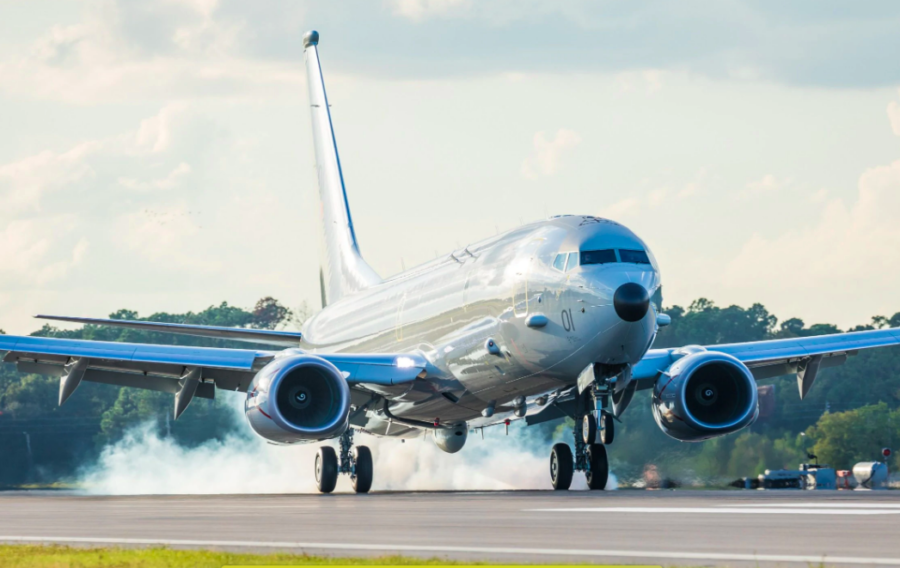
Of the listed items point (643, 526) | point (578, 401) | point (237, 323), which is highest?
point (237, 323)

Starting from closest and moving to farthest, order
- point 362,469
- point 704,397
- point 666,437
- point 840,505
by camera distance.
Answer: point 840,505 → point 704,397 → point 362,469 → point 666,437

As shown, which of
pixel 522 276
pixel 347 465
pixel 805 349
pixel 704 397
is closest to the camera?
pixel 522 276

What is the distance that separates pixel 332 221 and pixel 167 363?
1407 cm

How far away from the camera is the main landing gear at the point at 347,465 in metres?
29.8

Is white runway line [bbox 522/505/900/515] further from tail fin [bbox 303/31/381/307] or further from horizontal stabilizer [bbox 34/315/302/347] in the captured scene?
tail fin [bbox 303/31/381/307]

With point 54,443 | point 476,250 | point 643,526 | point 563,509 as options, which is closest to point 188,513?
point 563,509

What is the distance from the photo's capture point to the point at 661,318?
75.3ft

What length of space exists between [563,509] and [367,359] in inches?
450

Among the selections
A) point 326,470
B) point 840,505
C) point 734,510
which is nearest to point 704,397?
point 326,470

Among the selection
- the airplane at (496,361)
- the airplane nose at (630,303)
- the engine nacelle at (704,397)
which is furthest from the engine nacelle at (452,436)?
the airplane nose at (630,303)

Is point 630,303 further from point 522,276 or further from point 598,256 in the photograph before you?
point 522,276

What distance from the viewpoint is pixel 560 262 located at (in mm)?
22703

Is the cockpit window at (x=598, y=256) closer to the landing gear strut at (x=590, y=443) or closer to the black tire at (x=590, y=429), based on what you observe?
the landing gear strut at (x=590, y=443)

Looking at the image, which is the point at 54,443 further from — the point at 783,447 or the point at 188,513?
the point at 188,513
